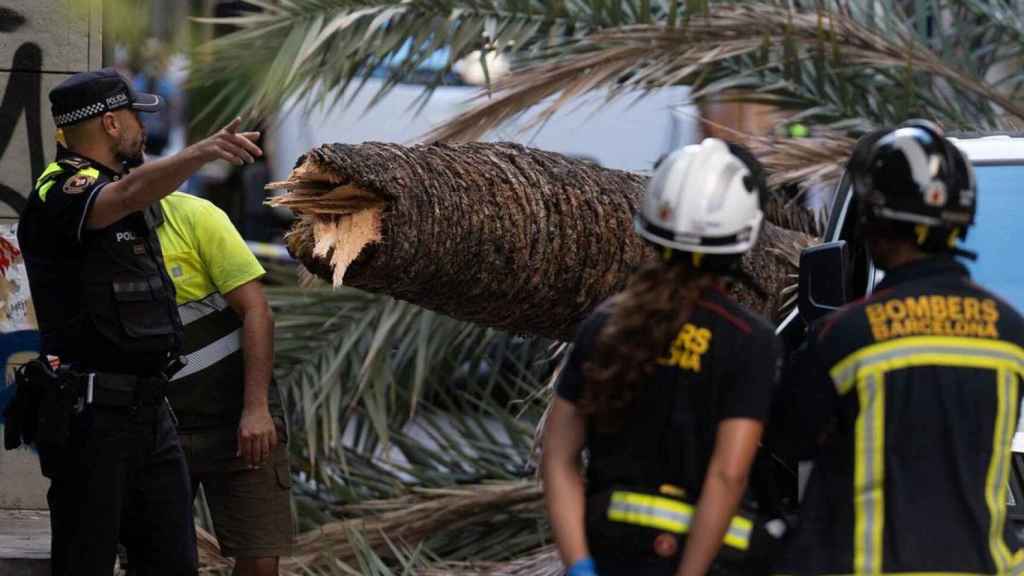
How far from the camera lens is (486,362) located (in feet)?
25.0

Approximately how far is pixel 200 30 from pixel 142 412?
478cm

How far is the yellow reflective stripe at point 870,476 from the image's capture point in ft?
9.98

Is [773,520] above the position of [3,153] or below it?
above

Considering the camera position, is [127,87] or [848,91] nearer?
[127,87]

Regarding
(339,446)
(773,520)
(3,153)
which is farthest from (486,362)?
(773,520)

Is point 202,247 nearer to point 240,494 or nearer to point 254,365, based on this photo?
point 254,365

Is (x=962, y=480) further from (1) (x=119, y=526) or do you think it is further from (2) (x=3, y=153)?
(2) (x=3, y=153)

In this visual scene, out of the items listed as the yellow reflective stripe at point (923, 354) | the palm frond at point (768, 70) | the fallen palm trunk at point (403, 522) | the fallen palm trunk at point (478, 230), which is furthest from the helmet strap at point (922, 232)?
the palm frond at point (768, 70)

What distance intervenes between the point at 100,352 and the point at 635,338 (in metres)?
1.93

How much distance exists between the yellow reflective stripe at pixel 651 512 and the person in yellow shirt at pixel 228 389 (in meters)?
2.17

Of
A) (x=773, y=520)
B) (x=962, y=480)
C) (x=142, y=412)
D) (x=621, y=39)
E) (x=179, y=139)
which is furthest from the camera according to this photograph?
(x=179, y=139)

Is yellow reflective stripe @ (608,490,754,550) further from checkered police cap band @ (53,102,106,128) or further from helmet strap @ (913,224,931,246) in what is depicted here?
checkered police cap band @ (53,102,106,128)

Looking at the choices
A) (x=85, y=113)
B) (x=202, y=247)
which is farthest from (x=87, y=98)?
(x=202, y=247)

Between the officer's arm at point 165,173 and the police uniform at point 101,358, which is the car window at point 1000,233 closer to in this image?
the officer's arm at point 165,173
